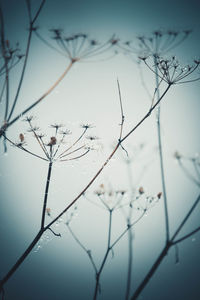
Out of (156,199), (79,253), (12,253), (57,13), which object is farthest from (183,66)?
(79,253)

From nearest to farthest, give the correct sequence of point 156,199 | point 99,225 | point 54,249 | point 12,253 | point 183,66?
point 183,66 → point 156,199 → point 12,253 → point 99,225 → point 54,249

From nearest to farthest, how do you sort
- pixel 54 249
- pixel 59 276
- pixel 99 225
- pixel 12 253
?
pixel 12 253 → pixel 99 225 → pixel 54 249 → pixel 59 276

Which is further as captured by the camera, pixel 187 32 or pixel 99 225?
pixel 99 225

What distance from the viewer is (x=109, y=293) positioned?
384 cm

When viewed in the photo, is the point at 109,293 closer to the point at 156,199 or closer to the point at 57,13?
the point at 156,199

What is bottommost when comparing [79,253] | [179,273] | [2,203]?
[179,273]

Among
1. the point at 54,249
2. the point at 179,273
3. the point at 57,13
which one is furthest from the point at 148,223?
the point at 57,13

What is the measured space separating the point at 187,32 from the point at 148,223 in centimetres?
330

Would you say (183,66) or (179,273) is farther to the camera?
(179,273)

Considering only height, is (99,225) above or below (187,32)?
below

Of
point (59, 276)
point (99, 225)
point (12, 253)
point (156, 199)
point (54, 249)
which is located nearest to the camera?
point (156, 199)

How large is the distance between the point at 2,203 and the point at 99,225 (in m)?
1.61

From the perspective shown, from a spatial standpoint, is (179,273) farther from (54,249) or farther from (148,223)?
(54,249)

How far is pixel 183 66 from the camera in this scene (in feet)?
3.90
